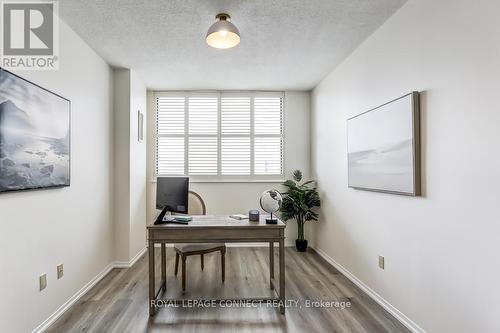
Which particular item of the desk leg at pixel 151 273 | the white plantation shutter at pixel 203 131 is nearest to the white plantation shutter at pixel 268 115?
the white plantation shutter at pixel 203 131

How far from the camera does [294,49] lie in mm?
3195

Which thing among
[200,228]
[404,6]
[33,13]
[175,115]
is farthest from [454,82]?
[175,115]

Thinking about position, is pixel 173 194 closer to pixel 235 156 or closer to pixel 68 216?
pixel 68 216

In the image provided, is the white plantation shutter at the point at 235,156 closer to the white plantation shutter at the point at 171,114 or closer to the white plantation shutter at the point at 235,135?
the white plantation shutter at the point at 235,135

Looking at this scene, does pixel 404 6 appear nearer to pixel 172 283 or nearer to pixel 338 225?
pixel 338 225

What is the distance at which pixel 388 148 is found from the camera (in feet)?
8.15

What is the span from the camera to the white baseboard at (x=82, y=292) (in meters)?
2.26

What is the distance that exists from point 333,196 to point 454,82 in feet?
7.43

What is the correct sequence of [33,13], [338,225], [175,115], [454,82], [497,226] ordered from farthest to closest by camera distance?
[175,115] → [338,225] → [33,13] → [454,82] → [497,226]

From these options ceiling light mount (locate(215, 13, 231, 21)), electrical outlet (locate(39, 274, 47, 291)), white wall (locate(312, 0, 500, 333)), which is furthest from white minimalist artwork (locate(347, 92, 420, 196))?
electrical outlet (locate(39, 274, 47, 291))

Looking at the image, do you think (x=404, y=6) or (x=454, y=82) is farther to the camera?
(x=404, y=6)

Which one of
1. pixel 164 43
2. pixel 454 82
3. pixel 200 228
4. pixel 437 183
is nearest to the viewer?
pixel 454 82

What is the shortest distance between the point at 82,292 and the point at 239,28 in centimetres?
305

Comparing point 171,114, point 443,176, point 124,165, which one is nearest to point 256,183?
point 171,114
